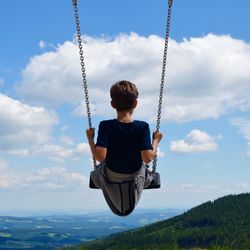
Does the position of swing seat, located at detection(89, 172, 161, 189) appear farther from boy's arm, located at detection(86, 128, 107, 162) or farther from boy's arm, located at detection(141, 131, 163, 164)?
boy's arm, located at detection(86, 128, 107, 162)

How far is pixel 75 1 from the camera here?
10.1 metres

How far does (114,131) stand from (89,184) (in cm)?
152

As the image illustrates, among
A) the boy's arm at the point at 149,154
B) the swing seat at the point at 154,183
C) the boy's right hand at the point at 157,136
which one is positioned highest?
the boy's right hand at the point at 157,136

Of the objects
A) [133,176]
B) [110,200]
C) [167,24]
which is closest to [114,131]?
[133,176]

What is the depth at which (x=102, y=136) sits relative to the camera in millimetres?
8430

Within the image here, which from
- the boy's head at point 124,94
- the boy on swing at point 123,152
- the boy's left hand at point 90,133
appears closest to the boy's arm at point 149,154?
the boy on swing at point 123,152

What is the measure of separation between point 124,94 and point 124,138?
88cm

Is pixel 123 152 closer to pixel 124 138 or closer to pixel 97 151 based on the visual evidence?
pixel 124 138

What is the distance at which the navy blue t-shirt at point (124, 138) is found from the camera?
8.45 metres

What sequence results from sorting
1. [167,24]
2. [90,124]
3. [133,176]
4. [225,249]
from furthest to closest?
[225,249] < [167,24] < [90,124] < [133,176]

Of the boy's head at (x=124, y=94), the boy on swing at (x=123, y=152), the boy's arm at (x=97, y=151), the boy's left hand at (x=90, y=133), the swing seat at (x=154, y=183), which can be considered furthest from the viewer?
the swing seat at (x=154, y=183)

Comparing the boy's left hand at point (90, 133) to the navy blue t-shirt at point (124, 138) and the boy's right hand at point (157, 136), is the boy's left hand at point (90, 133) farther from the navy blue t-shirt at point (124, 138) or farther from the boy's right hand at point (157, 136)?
the boy's right hand at point (157, 136)

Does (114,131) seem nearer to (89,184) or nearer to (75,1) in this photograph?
(89,184)

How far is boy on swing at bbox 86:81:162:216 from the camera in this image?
8.26 m
